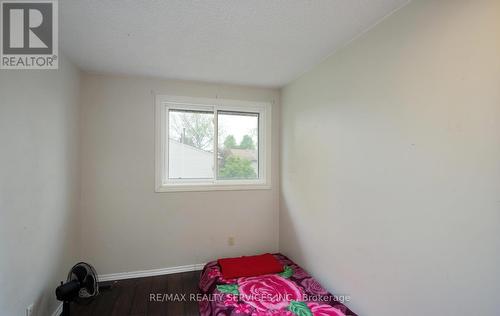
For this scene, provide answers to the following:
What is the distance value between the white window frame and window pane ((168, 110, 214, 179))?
6cm

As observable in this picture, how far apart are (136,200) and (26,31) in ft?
5.91

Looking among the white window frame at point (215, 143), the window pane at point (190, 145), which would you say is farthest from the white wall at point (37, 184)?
the window pane at point (190, 145)

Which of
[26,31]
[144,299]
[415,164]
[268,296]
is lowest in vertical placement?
[144,299]

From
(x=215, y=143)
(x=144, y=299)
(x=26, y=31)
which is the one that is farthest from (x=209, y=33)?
(x=144, y=299)

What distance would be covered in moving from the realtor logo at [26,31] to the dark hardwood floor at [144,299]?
6.94 ft

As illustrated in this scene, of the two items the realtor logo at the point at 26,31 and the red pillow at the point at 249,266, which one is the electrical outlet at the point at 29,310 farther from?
the realtor logo at the point at 26,31

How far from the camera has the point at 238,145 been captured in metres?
3.18

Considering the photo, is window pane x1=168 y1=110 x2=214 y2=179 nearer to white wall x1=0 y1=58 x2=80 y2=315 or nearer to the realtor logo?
white wall x1=0 y1=58 x2=80 y2=315

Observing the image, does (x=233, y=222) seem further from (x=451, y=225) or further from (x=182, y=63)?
(x=451, y=225)

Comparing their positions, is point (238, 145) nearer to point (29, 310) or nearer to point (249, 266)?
point (249, 266)

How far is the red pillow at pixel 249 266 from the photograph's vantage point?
246cm

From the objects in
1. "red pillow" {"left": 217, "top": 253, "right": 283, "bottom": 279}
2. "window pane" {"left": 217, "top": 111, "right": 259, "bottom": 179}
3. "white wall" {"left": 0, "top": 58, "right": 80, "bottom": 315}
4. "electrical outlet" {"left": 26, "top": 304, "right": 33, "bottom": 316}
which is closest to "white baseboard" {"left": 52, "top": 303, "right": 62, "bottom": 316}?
"white wall" {"left": 0, "top": 58, "right": 80, "bottom": 315}

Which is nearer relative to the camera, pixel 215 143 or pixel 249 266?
pixel 249 266

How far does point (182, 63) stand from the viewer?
2.32 metres
